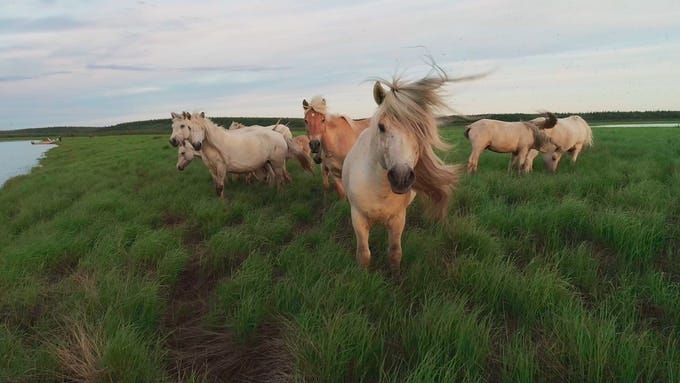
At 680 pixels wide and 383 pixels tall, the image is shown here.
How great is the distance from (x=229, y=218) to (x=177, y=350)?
339cm

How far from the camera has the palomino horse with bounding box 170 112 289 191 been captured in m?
7.51

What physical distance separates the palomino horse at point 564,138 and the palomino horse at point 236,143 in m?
6.14

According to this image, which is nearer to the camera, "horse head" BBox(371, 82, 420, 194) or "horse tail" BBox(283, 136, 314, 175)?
"horse head" BBox(371, 82, 420, 194)

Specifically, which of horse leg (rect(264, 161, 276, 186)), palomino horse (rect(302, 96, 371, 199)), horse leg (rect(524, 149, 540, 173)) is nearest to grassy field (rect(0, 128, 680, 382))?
palomino horse (rect(302, 96, 371, 199))

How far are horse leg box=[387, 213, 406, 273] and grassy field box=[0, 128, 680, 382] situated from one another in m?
0.15

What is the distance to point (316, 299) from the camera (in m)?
2.82

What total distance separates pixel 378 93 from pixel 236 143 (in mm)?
5614

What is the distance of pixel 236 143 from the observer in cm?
800

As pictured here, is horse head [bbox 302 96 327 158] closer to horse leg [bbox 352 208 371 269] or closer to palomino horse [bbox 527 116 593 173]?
horse leg [bbox 352 208 371 269]

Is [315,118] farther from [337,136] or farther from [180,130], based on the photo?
[180,130]

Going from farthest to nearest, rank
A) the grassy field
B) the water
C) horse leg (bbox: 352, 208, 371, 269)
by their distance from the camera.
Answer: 1. the water
2. horse leg (bbox: 352, 208, 371, 269)
3. the grassy field

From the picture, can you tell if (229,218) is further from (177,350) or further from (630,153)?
(630,153)

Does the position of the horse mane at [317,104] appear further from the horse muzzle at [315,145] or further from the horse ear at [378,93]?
the horse ear at [378,93]

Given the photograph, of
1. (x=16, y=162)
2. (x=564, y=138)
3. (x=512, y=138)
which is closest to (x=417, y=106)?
(x=512, y=138)
